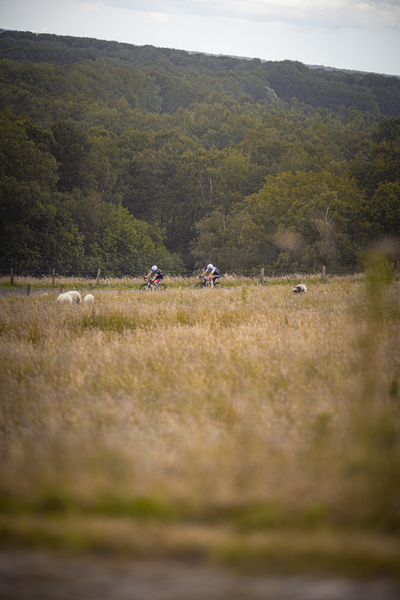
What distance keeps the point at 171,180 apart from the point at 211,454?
6381cm

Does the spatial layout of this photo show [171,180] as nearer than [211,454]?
No

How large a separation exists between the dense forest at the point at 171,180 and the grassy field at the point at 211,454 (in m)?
38.4

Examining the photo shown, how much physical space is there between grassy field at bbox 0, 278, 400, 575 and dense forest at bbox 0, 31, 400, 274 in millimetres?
38430

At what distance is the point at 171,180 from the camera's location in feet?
213

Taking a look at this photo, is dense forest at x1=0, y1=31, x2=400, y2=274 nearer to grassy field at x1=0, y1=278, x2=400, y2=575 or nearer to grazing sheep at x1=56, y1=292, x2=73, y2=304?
grazing sheep at x1=56, y1=292, x2=73, y2=304

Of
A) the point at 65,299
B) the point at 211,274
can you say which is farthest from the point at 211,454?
the point at 211,274

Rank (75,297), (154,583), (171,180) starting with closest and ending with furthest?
(154,583)
(75,297)
(171,180)

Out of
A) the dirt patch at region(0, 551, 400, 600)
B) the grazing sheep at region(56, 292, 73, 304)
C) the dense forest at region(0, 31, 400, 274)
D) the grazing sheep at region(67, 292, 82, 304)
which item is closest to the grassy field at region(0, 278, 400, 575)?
the dirt patch at region(0, 551, 400, 600)

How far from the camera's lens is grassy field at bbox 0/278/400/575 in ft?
9.46

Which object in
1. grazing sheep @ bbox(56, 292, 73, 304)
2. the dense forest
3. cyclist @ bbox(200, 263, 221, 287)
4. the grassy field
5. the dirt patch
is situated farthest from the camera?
the dense forest

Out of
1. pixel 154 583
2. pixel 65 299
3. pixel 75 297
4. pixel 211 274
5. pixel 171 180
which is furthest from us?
pixel 171 180

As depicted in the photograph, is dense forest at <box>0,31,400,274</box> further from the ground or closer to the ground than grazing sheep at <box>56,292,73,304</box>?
further from the ground

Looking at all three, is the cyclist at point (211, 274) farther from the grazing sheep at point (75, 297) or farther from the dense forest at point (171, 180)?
the dense forest at point (171, 180)

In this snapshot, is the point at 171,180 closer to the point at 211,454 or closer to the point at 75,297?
the point at 75,297
